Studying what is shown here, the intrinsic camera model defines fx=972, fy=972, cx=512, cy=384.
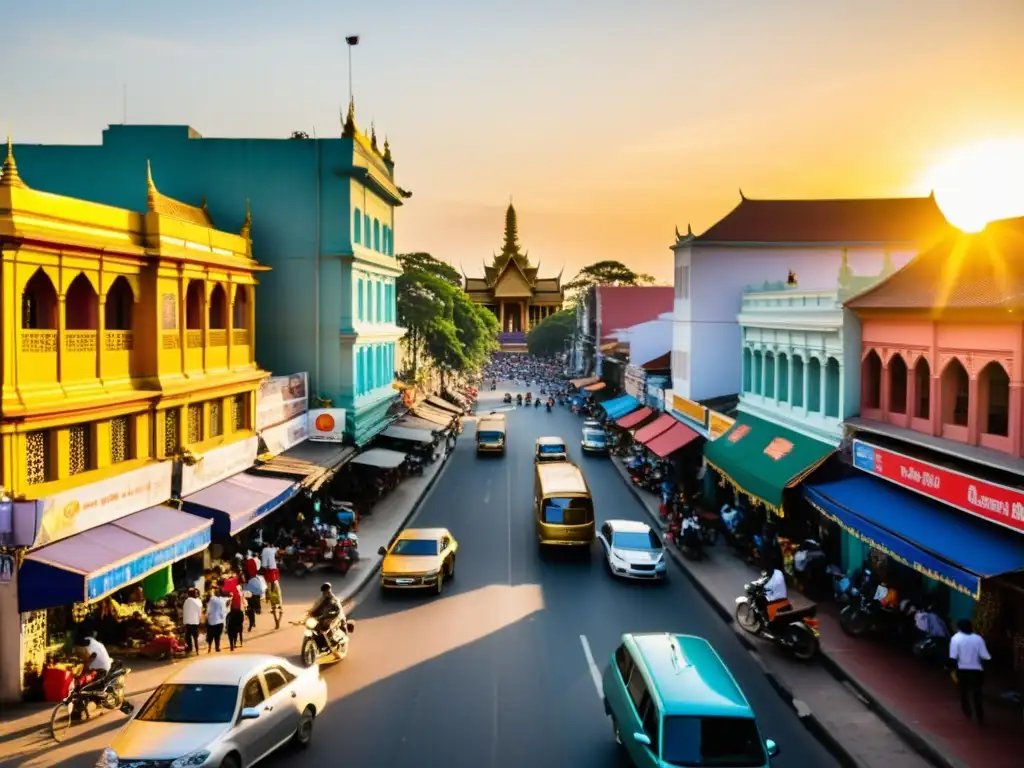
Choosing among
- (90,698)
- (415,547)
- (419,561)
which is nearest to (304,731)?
(90,698)

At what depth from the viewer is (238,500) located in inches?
867

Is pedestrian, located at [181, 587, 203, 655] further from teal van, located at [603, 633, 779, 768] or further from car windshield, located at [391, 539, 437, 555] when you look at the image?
teal van, located at [603, 633, 779, 768]

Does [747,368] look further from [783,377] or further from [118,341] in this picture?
[118,341]

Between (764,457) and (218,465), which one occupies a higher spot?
(218,465)

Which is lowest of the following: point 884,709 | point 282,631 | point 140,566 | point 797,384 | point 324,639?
point 282,631

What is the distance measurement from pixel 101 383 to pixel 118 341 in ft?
4.35

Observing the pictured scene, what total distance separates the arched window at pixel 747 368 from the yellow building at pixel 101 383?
54.6 ft

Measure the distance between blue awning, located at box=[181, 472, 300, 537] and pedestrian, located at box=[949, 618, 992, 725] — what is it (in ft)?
45.9

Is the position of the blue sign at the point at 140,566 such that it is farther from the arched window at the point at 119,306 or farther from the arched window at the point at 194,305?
the arched window at the point at 194,305

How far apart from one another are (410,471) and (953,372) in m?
26.6

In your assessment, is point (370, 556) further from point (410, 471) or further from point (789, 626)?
point (410, 471)

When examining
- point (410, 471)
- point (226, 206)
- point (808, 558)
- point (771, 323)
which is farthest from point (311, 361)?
point (808, 558)

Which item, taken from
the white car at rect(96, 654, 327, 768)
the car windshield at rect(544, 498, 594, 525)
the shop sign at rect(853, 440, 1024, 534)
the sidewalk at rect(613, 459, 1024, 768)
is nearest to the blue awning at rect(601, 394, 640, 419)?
the car windshield at rect(544, 498, 594, 525)

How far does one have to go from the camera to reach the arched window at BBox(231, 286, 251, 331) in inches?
1065
